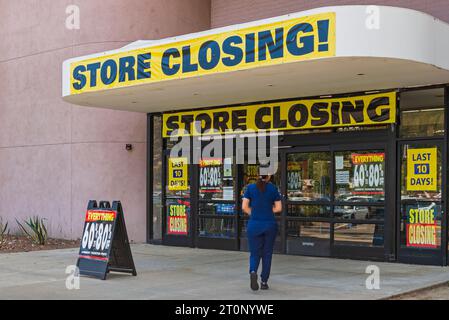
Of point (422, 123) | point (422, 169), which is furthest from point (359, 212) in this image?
point (422, 123)

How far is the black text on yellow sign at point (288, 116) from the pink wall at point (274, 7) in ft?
5.78

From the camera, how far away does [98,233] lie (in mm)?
10414

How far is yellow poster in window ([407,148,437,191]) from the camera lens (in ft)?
38.3

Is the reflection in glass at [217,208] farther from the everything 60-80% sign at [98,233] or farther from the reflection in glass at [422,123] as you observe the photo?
the everything 60-80% sign at [98,233]

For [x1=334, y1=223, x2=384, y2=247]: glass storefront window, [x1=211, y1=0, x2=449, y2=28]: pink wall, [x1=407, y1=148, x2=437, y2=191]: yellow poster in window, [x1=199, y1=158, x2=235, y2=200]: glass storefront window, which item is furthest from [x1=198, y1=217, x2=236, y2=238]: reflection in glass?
[x1=211, y1=0, x2=449, y2=28]: pink wall

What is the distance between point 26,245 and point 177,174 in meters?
3.96

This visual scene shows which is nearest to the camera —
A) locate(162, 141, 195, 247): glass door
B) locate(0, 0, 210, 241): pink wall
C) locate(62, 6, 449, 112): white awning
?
locate(62, 6, 449, 112): white awning

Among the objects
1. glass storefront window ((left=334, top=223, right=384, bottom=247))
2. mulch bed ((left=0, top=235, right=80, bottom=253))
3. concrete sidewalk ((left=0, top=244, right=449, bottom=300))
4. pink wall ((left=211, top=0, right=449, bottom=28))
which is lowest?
mulch bed ((left=0, top=235, right=80, bottom=253))

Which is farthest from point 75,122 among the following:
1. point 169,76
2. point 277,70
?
point 277,70

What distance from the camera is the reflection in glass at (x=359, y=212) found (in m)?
12.3

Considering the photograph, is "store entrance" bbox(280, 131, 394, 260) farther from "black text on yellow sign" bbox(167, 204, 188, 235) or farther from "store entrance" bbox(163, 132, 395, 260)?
"black text on yellow sign" bbox(167, 204, 188, 235)

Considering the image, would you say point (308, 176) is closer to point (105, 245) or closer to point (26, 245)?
point (105, 245)

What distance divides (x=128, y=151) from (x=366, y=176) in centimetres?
630

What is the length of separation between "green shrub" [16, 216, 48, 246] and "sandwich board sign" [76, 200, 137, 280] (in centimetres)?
Result: 547
